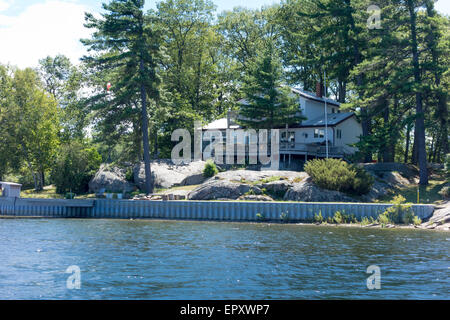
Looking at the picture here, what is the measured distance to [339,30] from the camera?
48094mm

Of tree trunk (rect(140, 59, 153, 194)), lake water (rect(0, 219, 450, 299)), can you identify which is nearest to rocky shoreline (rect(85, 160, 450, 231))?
tree trunk (rect(140, 59, 153, 194))

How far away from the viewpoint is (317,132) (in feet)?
170

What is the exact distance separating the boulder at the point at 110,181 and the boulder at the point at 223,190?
33.3 ft

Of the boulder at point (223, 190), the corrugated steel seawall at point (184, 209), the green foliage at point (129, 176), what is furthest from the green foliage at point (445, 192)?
the green foliage at point (129, 176)

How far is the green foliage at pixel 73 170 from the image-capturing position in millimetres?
50156

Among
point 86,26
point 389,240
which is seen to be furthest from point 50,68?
point 389,240

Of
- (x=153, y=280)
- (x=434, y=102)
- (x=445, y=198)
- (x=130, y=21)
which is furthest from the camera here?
(x=130, y=21)

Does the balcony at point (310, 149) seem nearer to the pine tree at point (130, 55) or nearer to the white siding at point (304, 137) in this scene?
the white siding at point (304, 137)

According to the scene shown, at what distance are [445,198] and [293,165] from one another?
54.9ft

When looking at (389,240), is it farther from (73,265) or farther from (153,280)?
(73,265)

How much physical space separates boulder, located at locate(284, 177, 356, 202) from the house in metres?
10.6

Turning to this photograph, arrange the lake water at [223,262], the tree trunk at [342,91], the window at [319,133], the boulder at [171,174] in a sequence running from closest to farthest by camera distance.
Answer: the lake water at [223,262] < the boulder at [171,174] < the window at [319,133] < the tree trunk at [342,91]

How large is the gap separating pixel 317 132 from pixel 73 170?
26936 millimetres
